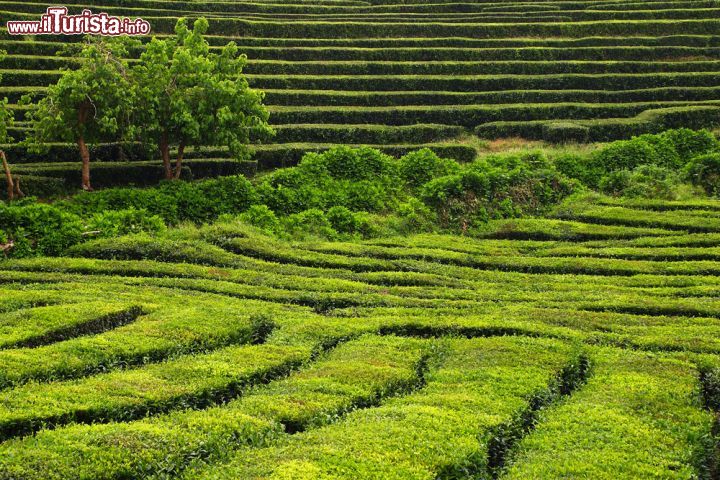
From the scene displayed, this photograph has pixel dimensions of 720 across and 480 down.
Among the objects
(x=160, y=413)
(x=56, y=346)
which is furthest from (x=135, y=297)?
(x=160, y=413)

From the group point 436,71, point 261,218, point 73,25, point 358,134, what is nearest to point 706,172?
point 358,134

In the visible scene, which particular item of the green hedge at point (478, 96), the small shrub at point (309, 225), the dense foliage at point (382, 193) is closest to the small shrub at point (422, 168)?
the dense foliage at point (382, 193)

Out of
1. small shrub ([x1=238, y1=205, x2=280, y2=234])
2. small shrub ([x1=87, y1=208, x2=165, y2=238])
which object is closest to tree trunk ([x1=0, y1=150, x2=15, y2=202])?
small shrub ([x1=87, y1=208, x2=165, y2=238])

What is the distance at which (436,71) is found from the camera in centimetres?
4084

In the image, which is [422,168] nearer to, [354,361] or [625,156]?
[625,156]

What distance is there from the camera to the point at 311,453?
963 centimetres

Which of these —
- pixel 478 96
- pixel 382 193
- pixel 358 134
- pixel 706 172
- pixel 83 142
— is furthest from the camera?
pixel 478 96

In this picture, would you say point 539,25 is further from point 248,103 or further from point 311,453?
point 311,453

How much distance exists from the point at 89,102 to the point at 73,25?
13897 millimetres

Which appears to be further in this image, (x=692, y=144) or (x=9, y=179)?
(x=692, y=144)

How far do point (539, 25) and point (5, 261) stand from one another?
34.2 meters

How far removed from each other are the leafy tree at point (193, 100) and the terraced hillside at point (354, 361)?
4.83m

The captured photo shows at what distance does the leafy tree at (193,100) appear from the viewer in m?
26.1

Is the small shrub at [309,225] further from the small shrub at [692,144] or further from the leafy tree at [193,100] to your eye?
the small shrub at [692,144]
